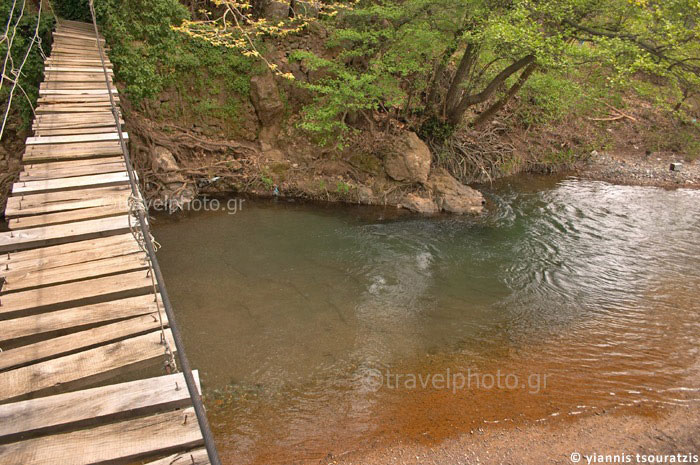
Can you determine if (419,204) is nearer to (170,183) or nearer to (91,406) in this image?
(170,183)

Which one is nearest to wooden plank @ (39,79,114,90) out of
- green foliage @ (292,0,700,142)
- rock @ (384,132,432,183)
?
green foliage @ (292,0,700,142)

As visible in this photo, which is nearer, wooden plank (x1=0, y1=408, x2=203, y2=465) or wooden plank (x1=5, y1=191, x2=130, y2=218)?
wooden plank (x1=0, y1=408, x2=203, y2=465)

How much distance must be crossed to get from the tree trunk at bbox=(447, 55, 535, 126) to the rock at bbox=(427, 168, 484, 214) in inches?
70.6

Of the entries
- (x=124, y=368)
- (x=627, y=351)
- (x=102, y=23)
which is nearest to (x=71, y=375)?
(x=124, y=368)

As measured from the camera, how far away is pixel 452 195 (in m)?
10.4

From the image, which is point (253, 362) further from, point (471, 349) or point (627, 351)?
point (627, 351)

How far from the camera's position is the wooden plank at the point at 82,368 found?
2.35 meters

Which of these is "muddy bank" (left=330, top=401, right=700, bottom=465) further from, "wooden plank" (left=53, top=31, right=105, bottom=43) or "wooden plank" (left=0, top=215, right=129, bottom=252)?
"wooden plank" (left=53, top=31, right=105, bottom=43)

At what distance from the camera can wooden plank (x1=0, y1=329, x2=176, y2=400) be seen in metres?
2.35

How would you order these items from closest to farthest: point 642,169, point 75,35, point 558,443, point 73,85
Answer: point 558,443 → point 73,85 → point 75,35 → point 642,169

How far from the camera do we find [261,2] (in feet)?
37.3

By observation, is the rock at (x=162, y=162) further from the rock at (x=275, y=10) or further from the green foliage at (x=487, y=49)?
the rock at (x=275, y=10)

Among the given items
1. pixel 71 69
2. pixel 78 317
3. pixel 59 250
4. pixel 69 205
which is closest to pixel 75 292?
pixel 78 317

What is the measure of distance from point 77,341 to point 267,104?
29.7 feet
